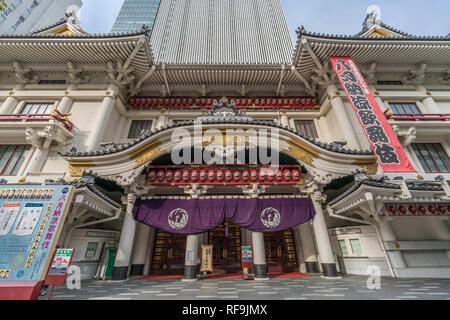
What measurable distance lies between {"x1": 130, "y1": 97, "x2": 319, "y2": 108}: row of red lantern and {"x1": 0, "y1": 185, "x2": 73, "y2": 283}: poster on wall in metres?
9.62

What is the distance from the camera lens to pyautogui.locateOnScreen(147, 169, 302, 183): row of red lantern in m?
8.86

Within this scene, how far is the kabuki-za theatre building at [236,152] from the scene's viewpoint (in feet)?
26.7

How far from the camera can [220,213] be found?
329 inches

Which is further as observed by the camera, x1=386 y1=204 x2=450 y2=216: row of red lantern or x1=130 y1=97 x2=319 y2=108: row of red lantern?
x1=130 y1=97 x2=319 y2=108: row of red lantern

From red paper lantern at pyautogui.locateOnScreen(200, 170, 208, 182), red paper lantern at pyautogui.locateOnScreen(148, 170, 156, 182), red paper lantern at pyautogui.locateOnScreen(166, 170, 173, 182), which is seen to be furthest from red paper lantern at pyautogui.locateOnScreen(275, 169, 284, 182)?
red paper lantern at pyautogui.locateOnScreen(148, 170, 156, 182)

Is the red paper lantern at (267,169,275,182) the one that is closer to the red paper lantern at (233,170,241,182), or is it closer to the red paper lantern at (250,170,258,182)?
the red paper lantern at (250,170,258,182)

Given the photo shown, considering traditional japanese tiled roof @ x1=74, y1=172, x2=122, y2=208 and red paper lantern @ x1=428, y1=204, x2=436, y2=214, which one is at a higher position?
traditional japanese tiled roof @ x1=74, y1=172, x2=122, y2=208

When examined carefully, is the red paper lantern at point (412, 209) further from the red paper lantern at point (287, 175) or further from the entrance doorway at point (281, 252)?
the entrance doorway at point (281, 252)

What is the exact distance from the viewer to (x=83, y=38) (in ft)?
35.6

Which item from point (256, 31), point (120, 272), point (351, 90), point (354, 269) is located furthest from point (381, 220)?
point (256, 31)

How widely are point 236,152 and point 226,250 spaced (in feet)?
20.3

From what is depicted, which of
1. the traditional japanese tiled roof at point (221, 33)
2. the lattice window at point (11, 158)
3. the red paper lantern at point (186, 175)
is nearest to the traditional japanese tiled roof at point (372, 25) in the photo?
the traditional japanese tiled roof at point (221, 33)

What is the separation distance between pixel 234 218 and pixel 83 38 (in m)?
13.8
